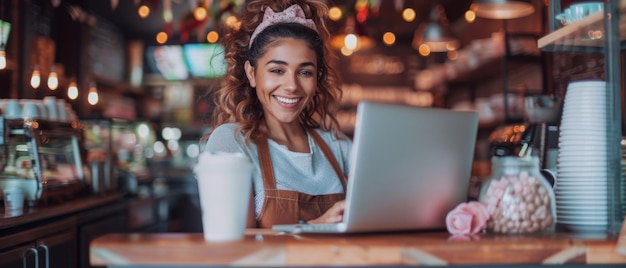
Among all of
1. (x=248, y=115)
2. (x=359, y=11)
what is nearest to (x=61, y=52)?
(x=359, y=11)

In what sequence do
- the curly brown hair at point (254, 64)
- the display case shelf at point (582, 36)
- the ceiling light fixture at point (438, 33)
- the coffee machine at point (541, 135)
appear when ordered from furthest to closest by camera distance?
the ceiling light fixture at point (438, 33)
the coffee machine at point (541, 135)
the curly brown hair at point (254, 64)
the display case shelf at point (582, 36)

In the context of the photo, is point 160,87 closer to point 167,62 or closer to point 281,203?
point 167,62

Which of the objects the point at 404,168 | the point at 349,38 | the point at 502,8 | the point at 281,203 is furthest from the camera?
the point at 349,38

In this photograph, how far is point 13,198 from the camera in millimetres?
3373

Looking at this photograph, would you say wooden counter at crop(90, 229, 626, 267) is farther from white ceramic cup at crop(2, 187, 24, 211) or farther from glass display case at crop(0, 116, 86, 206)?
glass display case at crop(0, 116, 86, 206)

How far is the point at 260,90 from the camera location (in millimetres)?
2389

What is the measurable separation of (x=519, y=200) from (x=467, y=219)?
0.13 meters

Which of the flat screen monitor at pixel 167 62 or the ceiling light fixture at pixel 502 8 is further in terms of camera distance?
the flat screen monitor at pixel 167 62

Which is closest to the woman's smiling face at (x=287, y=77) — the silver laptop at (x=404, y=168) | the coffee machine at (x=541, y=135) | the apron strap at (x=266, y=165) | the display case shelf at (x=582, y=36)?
the apron strap at (x=266, y=165)

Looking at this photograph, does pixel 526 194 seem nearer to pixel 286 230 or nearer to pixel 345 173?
pixel 286 230

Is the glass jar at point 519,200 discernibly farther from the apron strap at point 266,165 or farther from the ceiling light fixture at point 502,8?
the ceiling light fixture at point 502,8

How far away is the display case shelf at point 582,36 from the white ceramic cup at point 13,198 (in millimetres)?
2491

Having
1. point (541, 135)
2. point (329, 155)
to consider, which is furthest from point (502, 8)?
point (329, 155)

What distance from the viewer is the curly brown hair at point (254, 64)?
7.91ft
